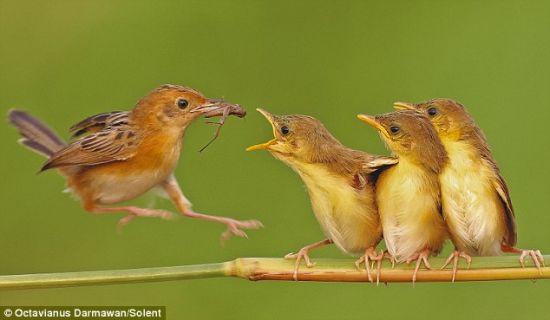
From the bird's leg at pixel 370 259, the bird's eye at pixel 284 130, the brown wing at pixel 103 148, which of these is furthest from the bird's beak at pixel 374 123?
the brown wing at pixel 103 148

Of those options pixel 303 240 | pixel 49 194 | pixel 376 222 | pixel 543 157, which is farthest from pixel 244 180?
pixel 376 222

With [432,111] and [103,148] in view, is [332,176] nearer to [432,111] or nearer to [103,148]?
[432,111]

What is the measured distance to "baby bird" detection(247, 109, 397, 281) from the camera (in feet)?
10.3

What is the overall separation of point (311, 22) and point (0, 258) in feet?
7.30

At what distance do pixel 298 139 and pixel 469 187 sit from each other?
20.9 inches

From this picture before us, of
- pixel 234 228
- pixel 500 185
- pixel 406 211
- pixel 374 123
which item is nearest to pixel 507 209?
pixel 500 185

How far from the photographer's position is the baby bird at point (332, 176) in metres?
3.13

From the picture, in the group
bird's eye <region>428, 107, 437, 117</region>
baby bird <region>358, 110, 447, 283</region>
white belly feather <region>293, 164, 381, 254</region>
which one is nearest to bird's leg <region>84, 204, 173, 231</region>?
white belly feather <region>293, 164, 381, 254</region>

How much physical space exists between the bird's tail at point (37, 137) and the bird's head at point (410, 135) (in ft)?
3.41

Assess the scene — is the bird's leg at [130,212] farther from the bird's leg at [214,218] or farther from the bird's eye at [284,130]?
the bird's eye at [284,130]

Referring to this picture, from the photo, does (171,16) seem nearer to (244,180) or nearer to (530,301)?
(244,180)

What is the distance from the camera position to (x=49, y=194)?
531 centimetres

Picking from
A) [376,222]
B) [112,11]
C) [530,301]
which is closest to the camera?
[376,222]

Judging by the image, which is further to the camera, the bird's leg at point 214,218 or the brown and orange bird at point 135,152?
the brown and orange bird at point 135,152
